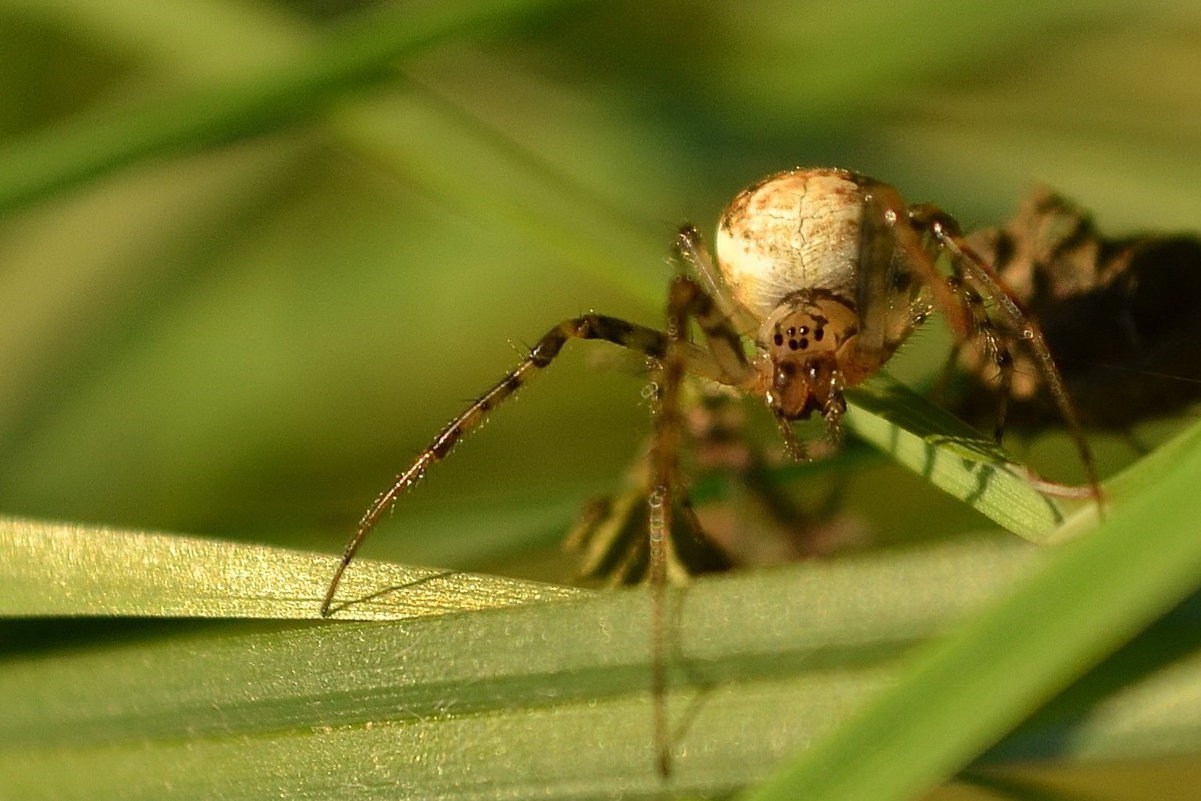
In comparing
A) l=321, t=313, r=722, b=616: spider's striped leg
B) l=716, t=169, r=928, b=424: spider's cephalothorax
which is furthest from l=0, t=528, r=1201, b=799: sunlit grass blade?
l=716, t=169, r=928, b=424: spider's cephalothorax

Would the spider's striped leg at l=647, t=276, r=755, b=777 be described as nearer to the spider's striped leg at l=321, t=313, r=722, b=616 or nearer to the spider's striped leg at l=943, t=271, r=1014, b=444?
the spider's striped leg at l=321, t=313, r=722, b=616

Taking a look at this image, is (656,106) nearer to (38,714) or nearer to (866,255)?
(866,255)

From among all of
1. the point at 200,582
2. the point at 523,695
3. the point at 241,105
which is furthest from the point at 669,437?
the point at 241,105

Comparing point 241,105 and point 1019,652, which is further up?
point 241,105

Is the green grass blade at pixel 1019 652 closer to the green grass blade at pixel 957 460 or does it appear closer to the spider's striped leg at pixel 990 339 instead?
the green grass blade at pixel 957 460

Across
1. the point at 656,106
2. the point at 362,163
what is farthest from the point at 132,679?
the point at 362,163

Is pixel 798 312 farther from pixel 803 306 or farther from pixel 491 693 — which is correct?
pixel 491 693

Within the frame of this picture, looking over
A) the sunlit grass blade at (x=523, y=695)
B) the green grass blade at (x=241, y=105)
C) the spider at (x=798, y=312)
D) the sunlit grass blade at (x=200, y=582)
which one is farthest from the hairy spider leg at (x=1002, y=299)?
the green grass blade at (x=241, y=105)
